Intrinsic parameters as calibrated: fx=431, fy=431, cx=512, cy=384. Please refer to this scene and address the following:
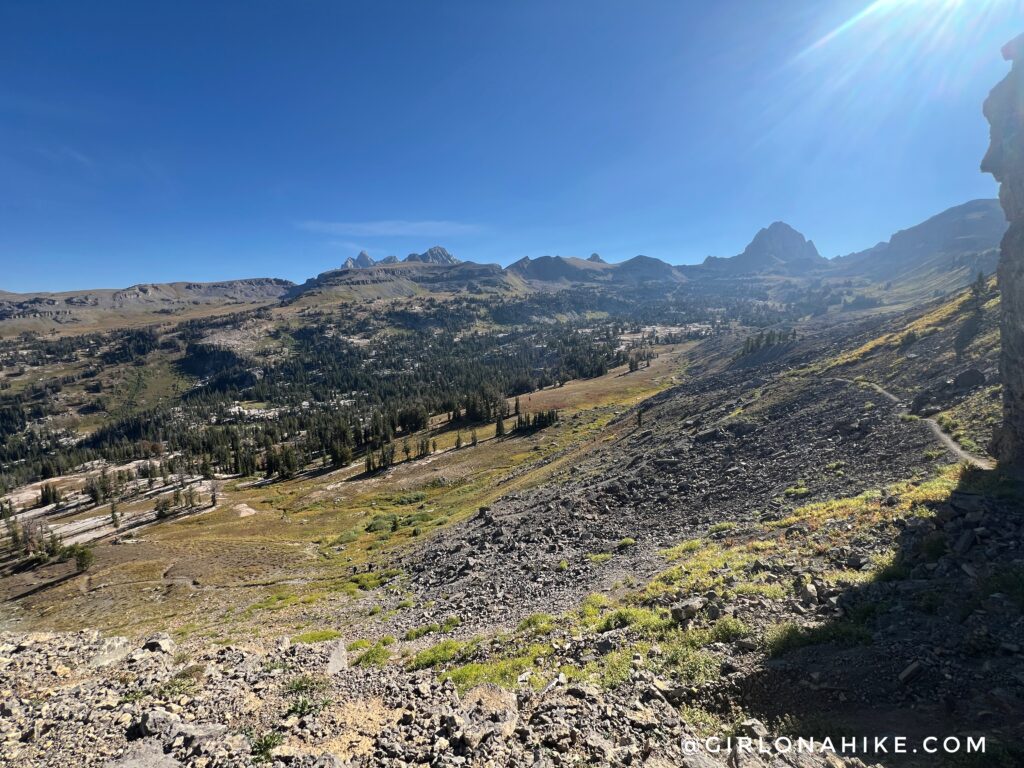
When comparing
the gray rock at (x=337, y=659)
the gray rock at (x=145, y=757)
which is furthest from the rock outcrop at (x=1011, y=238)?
the gray rock at (x=145, y=757)

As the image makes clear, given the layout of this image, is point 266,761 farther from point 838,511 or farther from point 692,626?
point 838,511

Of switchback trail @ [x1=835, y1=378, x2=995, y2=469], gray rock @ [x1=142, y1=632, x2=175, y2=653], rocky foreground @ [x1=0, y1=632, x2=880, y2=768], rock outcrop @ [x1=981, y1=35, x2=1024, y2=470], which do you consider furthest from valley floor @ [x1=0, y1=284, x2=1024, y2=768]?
rock outcrop @ [x1=981, y1=35, x2=1024, y2=470]

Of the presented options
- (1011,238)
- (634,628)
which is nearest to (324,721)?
(634,628)

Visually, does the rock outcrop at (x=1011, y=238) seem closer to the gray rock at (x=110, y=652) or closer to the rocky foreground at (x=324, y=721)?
the rocky foreground at (x=324, y=721)

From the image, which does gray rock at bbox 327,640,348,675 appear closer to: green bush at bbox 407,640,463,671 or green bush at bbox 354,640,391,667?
green bush at bbox 354,640,391,667

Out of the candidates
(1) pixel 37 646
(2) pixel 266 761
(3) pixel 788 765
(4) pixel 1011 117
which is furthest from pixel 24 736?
(4) pixel 1011 117

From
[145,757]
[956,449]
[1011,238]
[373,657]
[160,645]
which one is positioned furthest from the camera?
[956,449]

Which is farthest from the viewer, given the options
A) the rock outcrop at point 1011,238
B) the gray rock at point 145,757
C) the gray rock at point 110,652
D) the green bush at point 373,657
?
the rock outcrop at point 1011,238

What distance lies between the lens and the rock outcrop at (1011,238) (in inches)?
907

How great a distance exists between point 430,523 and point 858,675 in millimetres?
53395

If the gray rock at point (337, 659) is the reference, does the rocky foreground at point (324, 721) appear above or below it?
above

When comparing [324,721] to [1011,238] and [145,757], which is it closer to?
[145,757]

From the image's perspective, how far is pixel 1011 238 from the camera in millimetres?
25750

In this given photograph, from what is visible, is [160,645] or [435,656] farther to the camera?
[160,645]
